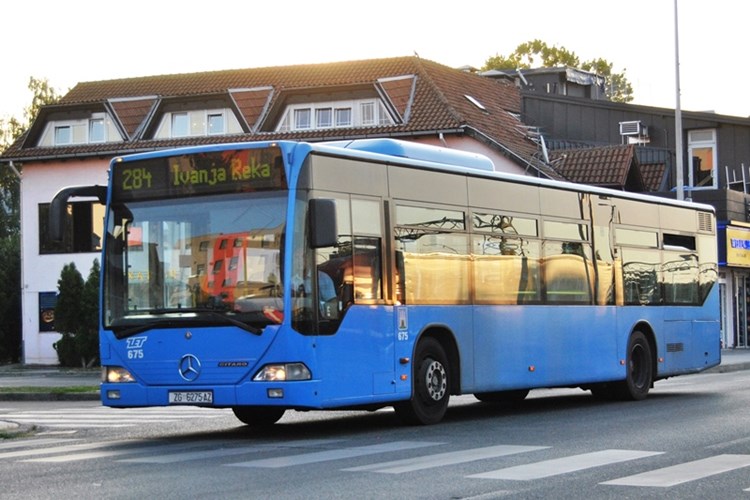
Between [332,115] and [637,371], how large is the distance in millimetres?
29353

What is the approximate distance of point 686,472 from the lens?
11023 millimetres

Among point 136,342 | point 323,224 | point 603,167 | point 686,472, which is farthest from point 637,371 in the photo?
point 603,167

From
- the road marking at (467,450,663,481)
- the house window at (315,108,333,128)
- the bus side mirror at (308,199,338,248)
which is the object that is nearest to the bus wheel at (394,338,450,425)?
the bus side mirror at (308,199,338,248)

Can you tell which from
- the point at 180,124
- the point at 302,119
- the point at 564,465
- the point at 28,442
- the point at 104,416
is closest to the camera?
the point at 564,465

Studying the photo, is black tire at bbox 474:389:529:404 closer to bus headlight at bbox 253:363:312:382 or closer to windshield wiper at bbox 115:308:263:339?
bus headlight at bbox 253:363:312:382

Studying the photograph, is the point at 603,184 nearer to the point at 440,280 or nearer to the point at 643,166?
the point at 643,166

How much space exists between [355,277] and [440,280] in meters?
1.80

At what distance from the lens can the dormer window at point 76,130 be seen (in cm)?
5234

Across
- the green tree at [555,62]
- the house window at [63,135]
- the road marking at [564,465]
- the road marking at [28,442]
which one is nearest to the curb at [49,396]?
the road marking at [28,442]

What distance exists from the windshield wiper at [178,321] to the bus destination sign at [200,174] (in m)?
1.24

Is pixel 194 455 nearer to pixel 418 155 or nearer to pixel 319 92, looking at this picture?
pixel 418 155

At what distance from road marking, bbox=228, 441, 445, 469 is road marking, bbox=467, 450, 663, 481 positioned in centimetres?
183

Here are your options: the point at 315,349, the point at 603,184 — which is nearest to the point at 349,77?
the point at 603,184

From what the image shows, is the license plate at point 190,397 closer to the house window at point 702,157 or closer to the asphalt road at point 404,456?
the asphalt road at point 404,456
